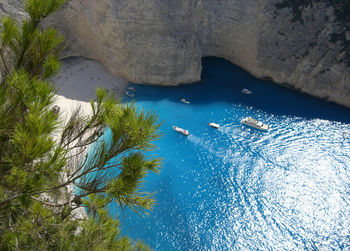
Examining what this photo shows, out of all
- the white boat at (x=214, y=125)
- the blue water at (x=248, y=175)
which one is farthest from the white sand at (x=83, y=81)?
the white boat at (x=214, y=125)

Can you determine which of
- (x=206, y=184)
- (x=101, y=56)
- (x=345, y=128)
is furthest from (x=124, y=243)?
(x=101, y=56)

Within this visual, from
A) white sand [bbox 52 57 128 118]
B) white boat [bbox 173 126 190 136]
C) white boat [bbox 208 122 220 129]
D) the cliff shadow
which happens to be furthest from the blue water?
white sand [bbox 52 57 128 118]

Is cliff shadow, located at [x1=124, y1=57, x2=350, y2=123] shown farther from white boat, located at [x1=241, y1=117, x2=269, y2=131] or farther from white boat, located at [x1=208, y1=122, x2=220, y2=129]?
white boat, located at [x1=208, y1=122, x2=220, y2=129]

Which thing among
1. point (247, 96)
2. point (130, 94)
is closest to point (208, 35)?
point (247, 96)

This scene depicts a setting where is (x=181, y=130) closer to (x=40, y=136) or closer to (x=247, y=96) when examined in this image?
(x=247, y=96)

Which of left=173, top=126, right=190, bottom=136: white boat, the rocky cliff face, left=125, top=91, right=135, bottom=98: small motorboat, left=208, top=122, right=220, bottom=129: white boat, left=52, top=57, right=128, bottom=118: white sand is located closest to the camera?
left=173, top=126, right=190, bottom=136: white boat

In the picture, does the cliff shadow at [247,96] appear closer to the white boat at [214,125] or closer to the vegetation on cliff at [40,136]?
the white boat at [214,125]
